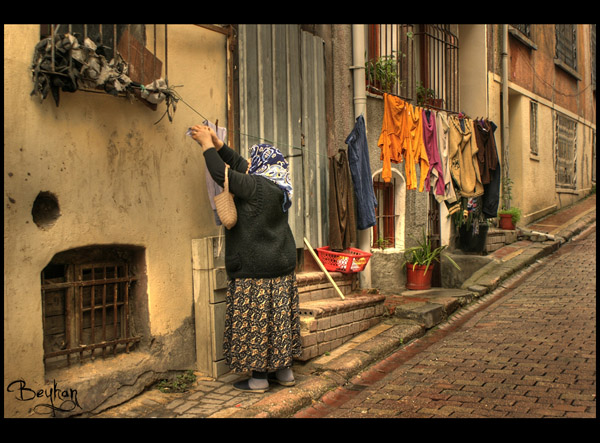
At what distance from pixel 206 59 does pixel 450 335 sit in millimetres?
4211

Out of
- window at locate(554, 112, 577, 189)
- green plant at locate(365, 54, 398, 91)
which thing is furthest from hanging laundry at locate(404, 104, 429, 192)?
window at locate(554, 112, 577, 189)

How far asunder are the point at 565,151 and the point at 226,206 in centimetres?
1551

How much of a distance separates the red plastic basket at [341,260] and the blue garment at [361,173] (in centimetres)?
53

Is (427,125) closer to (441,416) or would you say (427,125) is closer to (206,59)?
(206,59)

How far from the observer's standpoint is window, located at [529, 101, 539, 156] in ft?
47.5

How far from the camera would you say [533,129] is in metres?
14.8

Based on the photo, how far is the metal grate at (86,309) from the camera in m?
4.21

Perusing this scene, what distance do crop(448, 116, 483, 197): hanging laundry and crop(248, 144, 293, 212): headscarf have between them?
4605mm

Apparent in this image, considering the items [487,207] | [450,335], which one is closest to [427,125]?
[487,207]

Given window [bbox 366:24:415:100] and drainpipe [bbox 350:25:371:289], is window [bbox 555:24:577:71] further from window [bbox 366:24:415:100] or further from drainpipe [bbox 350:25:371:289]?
drainpipe [bbox 350:25:371:289]

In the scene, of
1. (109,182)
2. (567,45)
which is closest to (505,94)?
(567,45)

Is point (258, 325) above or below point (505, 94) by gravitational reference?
below

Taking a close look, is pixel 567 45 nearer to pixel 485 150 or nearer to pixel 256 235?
pixel 485 150

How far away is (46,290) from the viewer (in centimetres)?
418
